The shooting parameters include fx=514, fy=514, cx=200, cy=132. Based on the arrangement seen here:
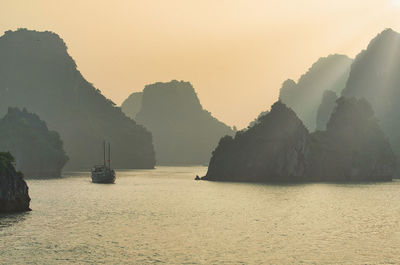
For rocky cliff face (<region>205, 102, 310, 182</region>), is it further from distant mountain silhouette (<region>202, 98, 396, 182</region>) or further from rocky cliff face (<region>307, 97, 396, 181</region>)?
rocky cliff face (<region>307, 97, 396, 181</region>)

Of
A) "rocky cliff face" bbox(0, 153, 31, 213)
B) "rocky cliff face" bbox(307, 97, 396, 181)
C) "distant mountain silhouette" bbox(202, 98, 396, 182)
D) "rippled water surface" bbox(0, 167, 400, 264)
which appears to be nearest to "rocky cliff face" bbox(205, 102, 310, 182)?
"distant mountain silhouette" bbox(202, 98, 396, 182)

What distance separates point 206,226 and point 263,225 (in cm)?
704

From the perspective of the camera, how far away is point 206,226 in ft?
202

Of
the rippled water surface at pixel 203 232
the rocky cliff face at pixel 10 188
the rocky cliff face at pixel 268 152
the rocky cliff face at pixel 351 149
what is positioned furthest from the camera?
the rocky cliff face at pixel 351 149

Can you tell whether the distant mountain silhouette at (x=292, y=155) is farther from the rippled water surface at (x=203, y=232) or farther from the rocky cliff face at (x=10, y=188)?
the rocky cliff face at (x=10, y=188)

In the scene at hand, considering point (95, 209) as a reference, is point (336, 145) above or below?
Result: above

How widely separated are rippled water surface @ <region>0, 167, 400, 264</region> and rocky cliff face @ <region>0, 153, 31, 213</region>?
2.64m

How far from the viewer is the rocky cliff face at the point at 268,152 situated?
159 metres

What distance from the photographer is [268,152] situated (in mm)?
158000

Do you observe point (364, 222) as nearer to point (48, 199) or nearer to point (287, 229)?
point (287, 229)

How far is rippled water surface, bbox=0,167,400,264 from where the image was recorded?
4300cm

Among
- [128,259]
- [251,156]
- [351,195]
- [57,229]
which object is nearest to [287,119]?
[251,156]

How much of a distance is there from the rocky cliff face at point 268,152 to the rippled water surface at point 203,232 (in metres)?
64.6

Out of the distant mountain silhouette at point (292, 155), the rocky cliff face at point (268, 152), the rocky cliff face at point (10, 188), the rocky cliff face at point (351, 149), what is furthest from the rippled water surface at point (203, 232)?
the rocky cliff face at point (351, 149)
